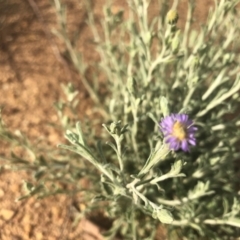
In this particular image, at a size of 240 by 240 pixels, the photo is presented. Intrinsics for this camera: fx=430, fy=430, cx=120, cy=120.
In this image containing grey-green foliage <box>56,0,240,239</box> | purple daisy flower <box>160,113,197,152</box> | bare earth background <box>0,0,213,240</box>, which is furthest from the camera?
bare earth background <box>0,0,213,240</box>

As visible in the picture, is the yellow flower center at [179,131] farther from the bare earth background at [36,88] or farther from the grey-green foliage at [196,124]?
the bare earth background at [36,88]

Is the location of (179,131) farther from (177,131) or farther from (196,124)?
(196,124)

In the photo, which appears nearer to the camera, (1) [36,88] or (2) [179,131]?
(2) [179,131]

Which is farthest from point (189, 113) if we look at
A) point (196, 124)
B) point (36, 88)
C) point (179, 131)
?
point (36, 88)

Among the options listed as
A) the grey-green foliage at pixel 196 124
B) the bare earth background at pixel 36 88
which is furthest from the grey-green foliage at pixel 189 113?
the bare earth background at pixel 36 88

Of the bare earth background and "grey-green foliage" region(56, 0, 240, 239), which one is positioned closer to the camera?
"grey-green foliage" region(56, 0, 240, 239)

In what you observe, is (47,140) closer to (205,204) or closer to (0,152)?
(0,152)

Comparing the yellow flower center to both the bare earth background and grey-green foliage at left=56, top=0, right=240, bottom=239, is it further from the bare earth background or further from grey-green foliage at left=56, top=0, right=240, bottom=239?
the bare earth background

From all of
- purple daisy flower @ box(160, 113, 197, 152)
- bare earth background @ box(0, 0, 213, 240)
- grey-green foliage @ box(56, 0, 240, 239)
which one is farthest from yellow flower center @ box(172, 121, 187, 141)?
bare earth background @ box(0, 0, 213, 240)
